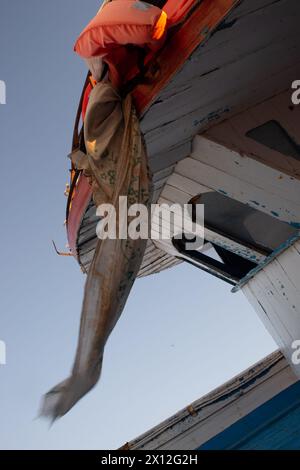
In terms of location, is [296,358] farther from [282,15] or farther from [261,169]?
[282,15]

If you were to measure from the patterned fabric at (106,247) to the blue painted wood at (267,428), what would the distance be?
102 inches

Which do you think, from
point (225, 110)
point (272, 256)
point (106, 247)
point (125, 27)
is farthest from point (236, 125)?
point (106, 247)

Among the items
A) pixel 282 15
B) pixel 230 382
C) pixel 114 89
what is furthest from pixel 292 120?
pixel 230 382

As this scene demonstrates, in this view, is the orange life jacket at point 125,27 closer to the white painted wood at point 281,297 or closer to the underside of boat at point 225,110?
the underside of boat at point 225,110

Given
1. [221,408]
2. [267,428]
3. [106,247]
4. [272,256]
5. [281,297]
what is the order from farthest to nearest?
[221,408], [267,428], [281,297], [272,256], [106,247]

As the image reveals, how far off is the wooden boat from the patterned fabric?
0.29 meters

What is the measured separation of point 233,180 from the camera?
15.0 feet

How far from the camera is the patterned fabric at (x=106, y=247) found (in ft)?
9.72

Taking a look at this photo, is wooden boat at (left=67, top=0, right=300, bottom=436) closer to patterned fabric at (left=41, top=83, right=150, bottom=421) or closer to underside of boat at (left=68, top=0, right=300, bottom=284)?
underside of boat at (left=68, top=0, right=300, bottom=284)

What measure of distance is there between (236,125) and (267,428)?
9.07 ft

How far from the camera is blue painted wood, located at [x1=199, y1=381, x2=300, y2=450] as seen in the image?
4.98 metres

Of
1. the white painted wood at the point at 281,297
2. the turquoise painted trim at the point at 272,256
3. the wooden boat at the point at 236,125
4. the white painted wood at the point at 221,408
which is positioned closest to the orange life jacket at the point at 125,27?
the wooden boat at the point at 236,125

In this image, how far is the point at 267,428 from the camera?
205 inches

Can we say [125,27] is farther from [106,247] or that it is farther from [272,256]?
[272,256]
